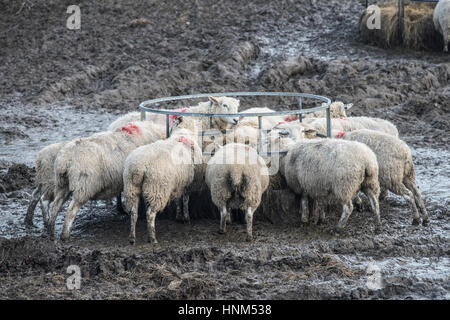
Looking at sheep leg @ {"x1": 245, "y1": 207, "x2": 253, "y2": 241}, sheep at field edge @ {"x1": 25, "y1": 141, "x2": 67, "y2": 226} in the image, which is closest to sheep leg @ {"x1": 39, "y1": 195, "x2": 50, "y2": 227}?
sheep at field edge @ {"x1": 25, "y1": 141, "x2": 67, "y2": 226}

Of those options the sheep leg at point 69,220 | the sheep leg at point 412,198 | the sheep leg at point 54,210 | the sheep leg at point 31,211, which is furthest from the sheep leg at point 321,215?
the sheep leg at point 31,211

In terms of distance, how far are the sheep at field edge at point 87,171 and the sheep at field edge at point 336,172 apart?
1976 mm

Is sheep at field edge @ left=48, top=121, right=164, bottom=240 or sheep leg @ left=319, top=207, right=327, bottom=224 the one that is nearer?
sheep at field edge @ left=48, top=121, right=164, bottom=240

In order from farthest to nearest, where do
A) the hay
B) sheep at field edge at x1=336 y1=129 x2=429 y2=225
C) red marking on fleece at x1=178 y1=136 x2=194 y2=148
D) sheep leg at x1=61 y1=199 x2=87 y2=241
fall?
the hay < red marking on fleece at x1=178 y1=136 x2=194 y2=148 < sheep at field edge at x1=336 y1=129 x2=429 y2=225 < sheep leg at x1=61 y1=199 x2=87 y2=241

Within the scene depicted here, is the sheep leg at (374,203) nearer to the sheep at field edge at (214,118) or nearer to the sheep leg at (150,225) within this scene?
the sheep at field edge at (214,118)

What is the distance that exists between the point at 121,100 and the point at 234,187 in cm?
733

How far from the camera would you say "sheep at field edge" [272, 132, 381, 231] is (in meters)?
7.96

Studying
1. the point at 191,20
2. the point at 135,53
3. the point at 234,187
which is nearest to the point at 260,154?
the point at 234,187


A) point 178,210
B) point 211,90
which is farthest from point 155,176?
point 211,90

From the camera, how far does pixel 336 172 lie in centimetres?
797

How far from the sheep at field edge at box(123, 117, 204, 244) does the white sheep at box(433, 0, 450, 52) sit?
9049 millimetres

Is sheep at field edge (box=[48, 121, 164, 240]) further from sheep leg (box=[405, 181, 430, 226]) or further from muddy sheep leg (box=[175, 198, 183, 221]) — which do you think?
sheep leg (box=[405, 181, 430, 226])

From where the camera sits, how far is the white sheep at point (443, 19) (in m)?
15.5

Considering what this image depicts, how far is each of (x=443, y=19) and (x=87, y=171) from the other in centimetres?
1005
